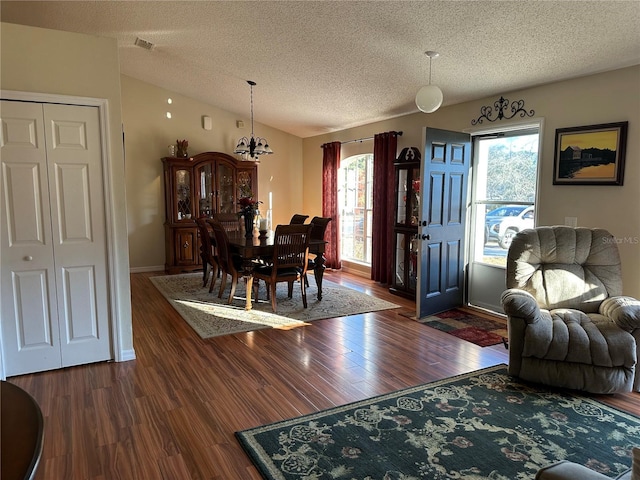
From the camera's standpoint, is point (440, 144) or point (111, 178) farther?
point (440, 144)

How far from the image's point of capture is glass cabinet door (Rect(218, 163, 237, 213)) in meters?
7.18

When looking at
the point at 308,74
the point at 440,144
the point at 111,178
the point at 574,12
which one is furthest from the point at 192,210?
the point at 574,12

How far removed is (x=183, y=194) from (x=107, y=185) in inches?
145

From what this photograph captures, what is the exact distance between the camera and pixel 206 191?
23.2 ft

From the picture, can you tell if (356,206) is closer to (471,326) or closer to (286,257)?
(286,257)

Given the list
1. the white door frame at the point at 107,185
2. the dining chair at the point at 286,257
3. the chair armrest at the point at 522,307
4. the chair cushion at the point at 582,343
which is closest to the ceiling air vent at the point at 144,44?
the white door frame at the point at 107,185

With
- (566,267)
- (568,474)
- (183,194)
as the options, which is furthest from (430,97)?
(183,194)

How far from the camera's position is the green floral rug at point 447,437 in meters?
2.11

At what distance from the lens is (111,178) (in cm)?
328

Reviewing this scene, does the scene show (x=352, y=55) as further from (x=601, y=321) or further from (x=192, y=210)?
(x=192, y=210)

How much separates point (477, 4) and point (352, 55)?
148 cm

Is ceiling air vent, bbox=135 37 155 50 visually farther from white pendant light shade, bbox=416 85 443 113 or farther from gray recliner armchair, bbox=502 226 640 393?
gray recliner armchair, bbox=502 226 640 393

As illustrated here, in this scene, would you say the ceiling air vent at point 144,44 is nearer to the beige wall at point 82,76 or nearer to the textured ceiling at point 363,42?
the textured ceiling at point 363,42

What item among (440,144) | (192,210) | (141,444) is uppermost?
(440,144)
